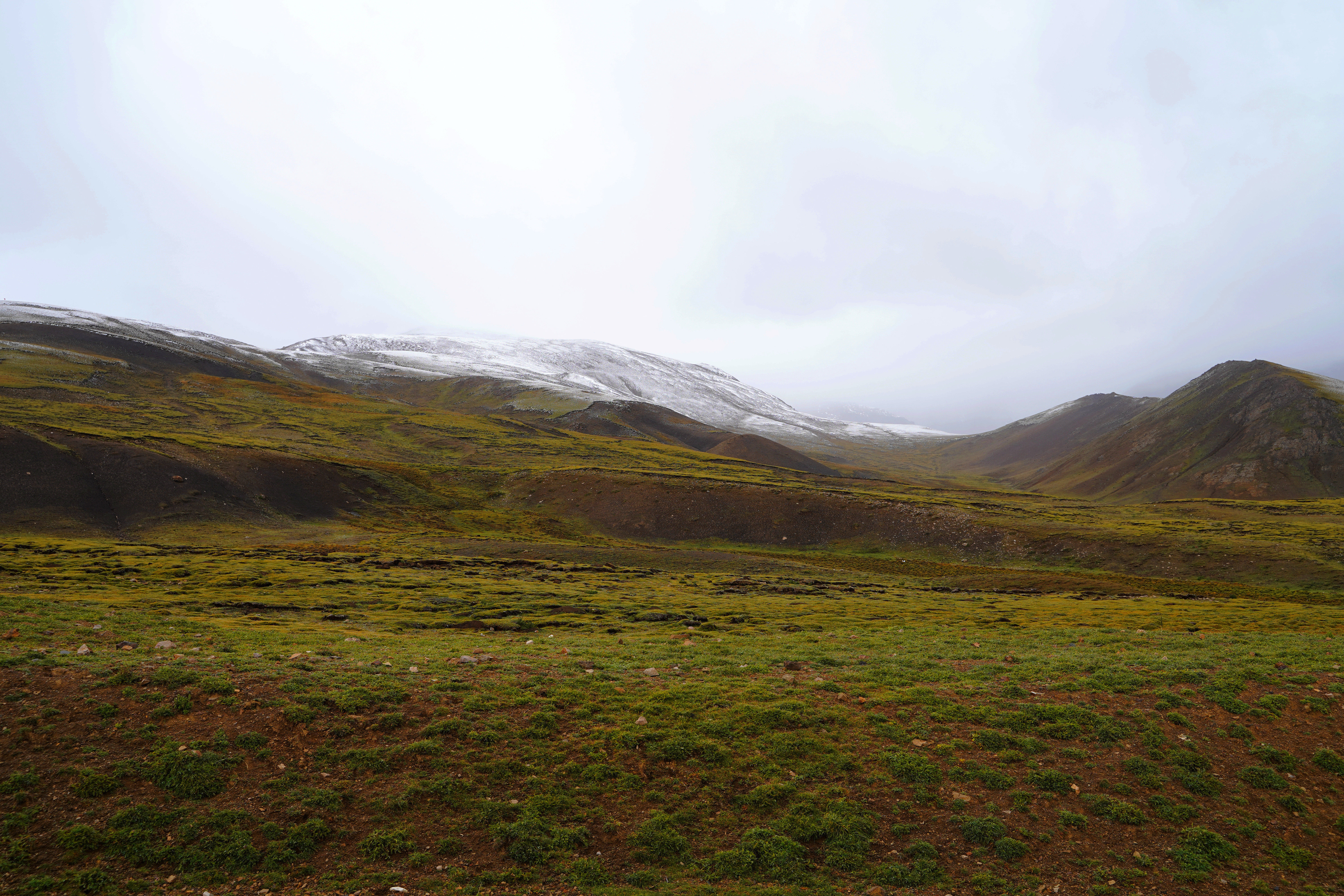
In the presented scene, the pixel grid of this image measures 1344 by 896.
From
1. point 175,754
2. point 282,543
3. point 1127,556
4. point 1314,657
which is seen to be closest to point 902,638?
point 1314,657

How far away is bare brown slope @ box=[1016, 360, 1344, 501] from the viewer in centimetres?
13575

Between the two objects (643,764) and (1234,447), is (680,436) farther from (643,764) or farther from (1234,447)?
(643,764)

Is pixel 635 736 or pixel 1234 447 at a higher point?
pixel 1234 447

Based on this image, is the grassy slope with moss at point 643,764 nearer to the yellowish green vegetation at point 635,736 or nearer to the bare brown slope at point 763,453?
the yellowish green vegetation at point 635,736

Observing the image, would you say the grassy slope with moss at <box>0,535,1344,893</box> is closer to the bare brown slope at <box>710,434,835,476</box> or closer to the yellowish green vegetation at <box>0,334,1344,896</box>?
the yellowish green vegetation at <box>0,334,1344,896</box>

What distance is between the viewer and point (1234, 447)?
498 ft

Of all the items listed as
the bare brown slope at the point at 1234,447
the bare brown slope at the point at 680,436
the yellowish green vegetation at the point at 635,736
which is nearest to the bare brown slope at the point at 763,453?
the bare brown slope at the point at 680,436

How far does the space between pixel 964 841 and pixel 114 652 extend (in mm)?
23188

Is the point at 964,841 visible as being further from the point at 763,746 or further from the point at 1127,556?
the point at 1127,556

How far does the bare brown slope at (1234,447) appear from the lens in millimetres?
135750

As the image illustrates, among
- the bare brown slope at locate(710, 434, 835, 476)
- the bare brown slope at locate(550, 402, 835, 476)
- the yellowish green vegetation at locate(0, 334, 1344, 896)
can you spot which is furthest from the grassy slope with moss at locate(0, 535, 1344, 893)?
the bare brown slope at locate(710, 434, 835, 476)

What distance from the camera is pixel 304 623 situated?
2773cm

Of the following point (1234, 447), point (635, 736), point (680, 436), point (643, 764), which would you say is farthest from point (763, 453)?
point (643, 764)

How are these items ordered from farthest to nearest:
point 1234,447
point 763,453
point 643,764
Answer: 1. point 763,453
2. point 1234,447
3. point 643,764
